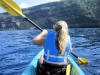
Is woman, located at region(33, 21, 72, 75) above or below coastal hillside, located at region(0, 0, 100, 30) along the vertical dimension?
below

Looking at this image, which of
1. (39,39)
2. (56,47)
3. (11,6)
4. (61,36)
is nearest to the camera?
(61,36)

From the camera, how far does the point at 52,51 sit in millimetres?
4438

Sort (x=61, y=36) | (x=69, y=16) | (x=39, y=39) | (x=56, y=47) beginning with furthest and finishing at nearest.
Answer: (x=69, y=16)
(x=39, y=39)
(x=56, y=47)
(x=61, y=36)

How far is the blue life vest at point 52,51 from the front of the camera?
439cm

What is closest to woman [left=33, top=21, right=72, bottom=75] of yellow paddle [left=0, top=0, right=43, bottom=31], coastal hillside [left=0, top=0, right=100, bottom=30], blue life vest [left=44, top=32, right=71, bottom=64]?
blue life vest [left=44, top=32, right=71, bottom=64]

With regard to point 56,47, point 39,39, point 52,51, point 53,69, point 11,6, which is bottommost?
point 53,69

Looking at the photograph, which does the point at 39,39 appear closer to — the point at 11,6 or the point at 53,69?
the point at 53,69

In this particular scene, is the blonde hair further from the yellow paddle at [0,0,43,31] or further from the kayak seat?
the yellow paddle at [0,0,43,31]

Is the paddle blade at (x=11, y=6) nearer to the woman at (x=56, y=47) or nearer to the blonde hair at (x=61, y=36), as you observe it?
the woman at (x=56, y=47)

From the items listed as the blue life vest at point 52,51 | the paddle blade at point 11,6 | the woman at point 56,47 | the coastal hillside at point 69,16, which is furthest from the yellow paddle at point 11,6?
the coastal hillside at point 69,16

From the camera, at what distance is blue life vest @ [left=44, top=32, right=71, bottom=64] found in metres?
4.39

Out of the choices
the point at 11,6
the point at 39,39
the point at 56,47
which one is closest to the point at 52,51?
the point at 56,47

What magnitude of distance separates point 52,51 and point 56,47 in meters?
0.18

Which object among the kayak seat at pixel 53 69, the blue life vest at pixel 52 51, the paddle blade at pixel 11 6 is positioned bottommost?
the kayak seat at pixel 53 69
